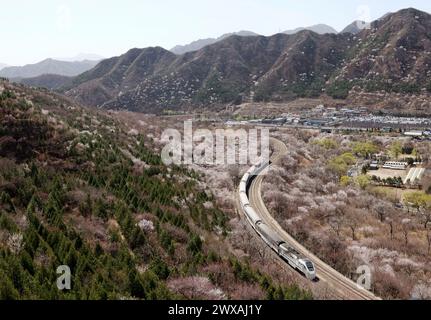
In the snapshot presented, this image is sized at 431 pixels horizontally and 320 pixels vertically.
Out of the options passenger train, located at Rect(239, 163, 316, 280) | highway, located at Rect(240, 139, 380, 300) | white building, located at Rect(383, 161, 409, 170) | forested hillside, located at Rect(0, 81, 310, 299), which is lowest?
white building, located at Rect(383, 161, 409, 170)

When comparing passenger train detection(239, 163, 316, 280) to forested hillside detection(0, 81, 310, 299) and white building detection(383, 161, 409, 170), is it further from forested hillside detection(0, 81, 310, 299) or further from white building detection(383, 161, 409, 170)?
white building detection(383, 161, 409, 170)

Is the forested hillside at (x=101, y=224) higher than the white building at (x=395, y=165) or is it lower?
higher

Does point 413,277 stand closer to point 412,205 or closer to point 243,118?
point 412,205

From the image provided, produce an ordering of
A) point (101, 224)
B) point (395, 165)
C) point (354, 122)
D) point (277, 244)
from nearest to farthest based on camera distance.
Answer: point (101, 224), point (277, 244), point (395, 165), point (354, 122)

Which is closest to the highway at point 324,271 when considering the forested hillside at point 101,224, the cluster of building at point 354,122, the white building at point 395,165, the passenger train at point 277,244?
the passenger train at point 277,244

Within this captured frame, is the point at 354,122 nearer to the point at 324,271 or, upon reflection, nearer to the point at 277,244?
the point at 277,244

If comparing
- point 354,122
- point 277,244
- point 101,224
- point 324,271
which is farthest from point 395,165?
point 101,224

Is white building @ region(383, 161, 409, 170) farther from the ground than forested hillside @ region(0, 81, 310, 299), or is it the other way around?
→ forested hillside @ region(0, 81, 310, 299)

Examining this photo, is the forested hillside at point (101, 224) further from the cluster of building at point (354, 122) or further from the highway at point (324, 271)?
the cluster of building at point (354, 122)

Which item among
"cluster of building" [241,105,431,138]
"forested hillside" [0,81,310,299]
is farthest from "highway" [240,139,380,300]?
"cluster of building" [241,105,431,138]

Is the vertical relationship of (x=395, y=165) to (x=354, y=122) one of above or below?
below

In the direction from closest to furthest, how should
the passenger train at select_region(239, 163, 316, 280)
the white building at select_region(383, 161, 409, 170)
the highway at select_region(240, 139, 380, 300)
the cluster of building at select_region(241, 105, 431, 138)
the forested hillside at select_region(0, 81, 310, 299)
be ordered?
1. the forested hillside at select_region(0, 81, 310, 299)
2. the highway at select_region(240, 139, 380, 300)
3. the passenger train at select_region(239, 163, 316, 280)
4. the white building at select_region(383, 161, 409, 170)
5. the cluster of building at select_region(241, 105, 431, 138)

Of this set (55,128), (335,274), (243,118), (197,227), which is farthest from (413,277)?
(243,118)
